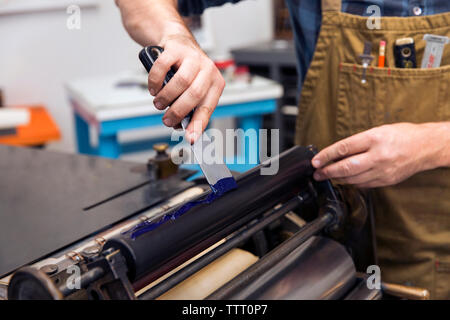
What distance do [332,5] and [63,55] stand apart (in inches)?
83.6

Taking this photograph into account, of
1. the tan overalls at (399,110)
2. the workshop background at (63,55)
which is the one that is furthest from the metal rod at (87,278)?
the workshop background at (63,55)

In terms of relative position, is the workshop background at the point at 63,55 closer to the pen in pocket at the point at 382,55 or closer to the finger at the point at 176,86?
the pen in pocket at the point at 382,55

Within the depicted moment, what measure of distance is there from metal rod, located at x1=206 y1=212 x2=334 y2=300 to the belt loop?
15.3 inches

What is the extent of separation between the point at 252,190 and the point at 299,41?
0.48 meters

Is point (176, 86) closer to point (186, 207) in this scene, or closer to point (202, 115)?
point (202, 115)

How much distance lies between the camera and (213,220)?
0.55 m

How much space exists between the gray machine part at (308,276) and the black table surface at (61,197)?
10.7 inches

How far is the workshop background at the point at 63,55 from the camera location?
8.34 feet

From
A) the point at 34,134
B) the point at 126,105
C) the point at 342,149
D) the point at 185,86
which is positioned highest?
the point at 185,86

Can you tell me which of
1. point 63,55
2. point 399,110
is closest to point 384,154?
point 399,110

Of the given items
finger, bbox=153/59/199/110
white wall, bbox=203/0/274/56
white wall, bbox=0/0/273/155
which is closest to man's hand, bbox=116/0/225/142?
finger, bbox=153/59/199/110

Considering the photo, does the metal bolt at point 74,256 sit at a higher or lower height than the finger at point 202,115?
lower
